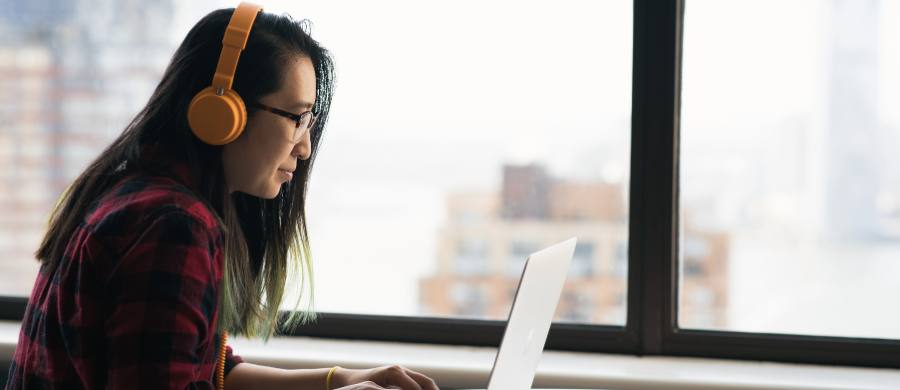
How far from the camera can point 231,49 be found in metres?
1.05

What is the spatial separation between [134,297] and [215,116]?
8.9 inches

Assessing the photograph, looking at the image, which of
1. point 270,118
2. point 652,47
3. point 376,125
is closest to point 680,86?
point 652,47

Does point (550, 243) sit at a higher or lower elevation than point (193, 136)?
lower

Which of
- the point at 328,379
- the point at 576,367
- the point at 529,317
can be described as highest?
the point at 529,317

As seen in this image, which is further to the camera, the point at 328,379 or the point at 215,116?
the point at 328,379

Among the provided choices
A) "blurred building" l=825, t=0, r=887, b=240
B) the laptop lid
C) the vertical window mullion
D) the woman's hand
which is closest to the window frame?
the vertical window mullion

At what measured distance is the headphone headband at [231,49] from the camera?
104 cm

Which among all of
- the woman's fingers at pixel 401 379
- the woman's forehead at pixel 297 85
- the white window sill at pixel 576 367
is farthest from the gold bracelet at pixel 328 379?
the white window sill at pixel 576 367

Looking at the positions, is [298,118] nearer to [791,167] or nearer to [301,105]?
[301,105]

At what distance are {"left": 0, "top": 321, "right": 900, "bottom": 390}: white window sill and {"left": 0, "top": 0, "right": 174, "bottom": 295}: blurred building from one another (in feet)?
1.01

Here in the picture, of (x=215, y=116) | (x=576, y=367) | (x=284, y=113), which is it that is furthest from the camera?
(x=576, y=367)

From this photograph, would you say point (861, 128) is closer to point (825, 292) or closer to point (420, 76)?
point (825, 292)

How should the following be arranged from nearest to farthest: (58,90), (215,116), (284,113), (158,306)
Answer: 1. (158,306)
2. (215,116)
3. (284,113)
4. (58,90)

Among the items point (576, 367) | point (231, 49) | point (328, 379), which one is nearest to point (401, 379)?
point (328, 379)
